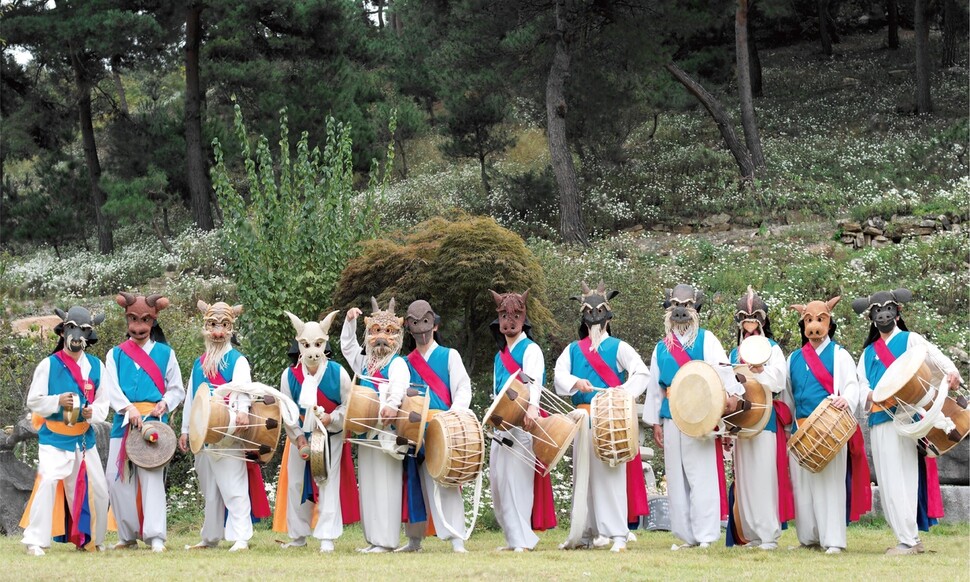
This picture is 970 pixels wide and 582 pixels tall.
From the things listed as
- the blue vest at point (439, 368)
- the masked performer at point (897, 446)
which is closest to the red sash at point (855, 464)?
the masked performer at point (897, 446)

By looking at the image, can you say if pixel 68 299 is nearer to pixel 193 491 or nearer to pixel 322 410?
pixel 193 491

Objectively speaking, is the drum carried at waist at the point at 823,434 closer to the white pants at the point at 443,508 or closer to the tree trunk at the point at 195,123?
the white pants at the point at 443,508

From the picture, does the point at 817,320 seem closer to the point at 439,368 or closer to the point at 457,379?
the point at 457,379

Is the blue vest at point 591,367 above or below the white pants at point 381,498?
above

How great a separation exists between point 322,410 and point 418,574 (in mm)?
2071

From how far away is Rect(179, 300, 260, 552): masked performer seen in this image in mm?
10023

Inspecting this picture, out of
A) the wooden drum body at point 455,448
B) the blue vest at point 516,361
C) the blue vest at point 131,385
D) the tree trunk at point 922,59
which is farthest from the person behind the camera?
the tree trunk at point 922,59

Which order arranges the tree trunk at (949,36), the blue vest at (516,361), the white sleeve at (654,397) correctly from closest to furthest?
the blue vest at (516,361), the white sleeve at (654,397), the tree trunk at (949,36)

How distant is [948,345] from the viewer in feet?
55.4

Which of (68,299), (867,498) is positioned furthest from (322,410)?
(68,299)

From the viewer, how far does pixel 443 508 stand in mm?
10031

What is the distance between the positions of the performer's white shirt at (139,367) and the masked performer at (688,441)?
4101 mm

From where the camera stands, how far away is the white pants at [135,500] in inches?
396

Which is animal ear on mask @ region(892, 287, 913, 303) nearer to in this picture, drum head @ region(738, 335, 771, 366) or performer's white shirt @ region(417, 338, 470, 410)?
drum head @ region(738, 335, 771, 366)
